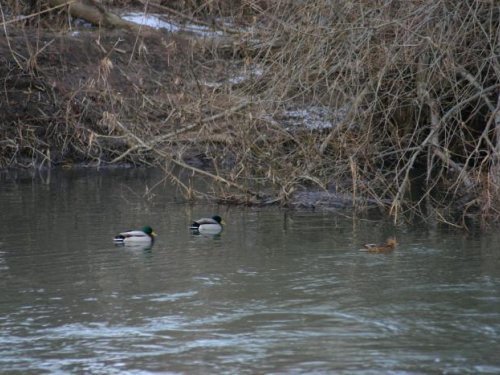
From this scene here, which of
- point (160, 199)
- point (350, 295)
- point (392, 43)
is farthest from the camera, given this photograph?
point (160, 199)

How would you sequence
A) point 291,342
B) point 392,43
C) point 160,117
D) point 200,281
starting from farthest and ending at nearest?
point 160,117, point 392,43, point 200,281, point 291,342

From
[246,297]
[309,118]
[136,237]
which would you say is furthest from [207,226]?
[246,297]

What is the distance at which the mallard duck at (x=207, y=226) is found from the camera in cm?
1421

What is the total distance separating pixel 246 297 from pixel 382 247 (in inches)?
106

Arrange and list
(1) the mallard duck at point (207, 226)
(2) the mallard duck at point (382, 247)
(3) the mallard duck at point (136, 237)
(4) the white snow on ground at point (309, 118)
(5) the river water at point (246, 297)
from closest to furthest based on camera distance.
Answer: (5) the river water at point (246, 297), (2) the mallard duck at point (382, 247), (3) the mallard duck at point (136, 237), (1) the mallard duck at point (207, 226), (4) the white snow on ground at point (309, 118)

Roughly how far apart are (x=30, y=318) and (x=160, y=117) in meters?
12.1

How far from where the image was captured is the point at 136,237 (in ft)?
44.2

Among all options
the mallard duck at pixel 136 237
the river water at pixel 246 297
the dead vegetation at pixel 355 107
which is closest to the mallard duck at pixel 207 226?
the river water at pixel 246 297

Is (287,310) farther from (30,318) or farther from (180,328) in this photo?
(30,318)

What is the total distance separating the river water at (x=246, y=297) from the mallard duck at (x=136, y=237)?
153mm

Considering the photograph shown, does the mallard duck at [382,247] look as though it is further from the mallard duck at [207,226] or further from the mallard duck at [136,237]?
the mallard duck at [136,237]

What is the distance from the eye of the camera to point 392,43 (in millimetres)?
14484

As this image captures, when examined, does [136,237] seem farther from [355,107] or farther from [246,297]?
[355,107]

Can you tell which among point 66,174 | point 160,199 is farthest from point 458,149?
point 66,174
